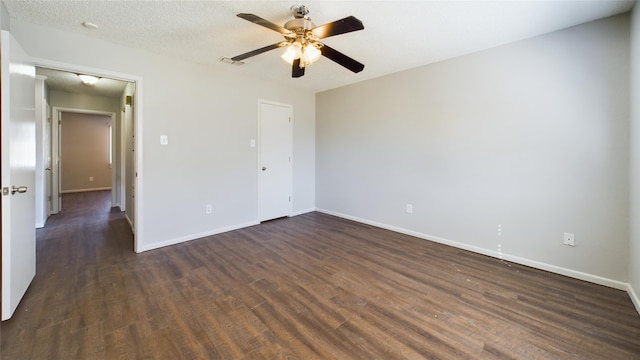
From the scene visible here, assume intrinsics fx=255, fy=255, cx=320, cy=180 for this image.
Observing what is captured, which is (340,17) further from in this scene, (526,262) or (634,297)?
(634,297)

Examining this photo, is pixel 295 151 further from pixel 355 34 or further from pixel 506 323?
pixel 506 323

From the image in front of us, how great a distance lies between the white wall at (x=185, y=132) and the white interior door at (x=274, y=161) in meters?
0.16

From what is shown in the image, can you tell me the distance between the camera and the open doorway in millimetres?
4129

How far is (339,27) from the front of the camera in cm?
182

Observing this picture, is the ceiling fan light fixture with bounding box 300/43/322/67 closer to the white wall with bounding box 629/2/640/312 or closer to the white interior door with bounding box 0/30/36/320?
the white interior door with bounding box 0/30/36/320

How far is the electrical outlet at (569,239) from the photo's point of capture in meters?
2.44

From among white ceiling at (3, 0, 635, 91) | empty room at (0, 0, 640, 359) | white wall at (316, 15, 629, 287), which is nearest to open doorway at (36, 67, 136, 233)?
empty room at (0, 0, 640, 359)

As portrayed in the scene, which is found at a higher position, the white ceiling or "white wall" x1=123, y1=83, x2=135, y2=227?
the white ceiling

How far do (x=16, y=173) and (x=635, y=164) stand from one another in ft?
15.5

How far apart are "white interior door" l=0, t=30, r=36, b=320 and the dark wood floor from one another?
240 mm

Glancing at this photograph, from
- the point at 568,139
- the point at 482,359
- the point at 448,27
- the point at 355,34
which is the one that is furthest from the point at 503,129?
the point at 482,359

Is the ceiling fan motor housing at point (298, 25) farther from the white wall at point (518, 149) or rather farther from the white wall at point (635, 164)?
the white wall at point (635, 164)

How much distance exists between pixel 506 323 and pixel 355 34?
2.72m

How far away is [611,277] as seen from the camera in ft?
7.43
